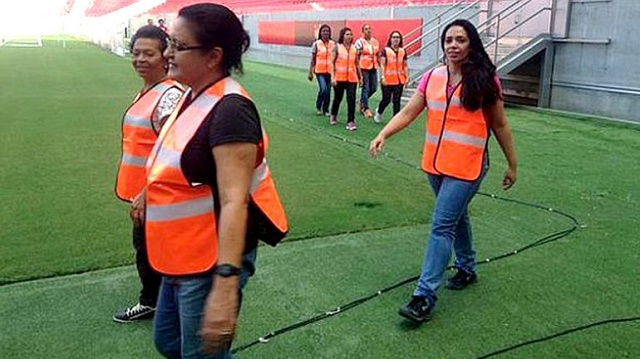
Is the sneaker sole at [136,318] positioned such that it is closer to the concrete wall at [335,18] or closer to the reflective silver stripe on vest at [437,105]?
the reflective silver stripe on vest at [437,105]

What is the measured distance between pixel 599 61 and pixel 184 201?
11717mm

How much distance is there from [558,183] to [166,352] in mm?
5555

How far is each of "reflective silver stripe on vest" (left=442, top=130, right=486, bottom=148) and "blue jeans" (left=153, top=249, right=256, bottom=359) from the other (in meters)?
1.84

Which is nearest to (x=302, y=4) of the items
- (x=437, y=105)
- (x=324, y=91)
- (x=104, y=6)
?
(x=324, y=91)

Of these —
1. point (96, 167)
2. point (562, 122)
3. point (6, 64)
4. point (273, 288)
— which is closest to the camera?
point (273, 288)

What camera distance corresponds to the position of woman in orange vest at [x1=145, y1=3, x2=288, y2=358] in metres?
1.90

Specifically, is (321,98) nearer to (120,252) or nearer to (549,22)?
(549,22)

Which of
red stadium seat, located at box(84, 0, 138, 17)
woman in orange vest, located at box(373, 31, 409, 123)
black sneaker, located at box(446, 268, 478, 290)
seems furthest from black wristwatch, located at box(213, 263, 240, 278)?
red stadium seat, located at box(84, 0, 138, 17)

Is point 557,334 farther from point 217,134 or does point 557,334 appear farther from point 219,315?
point 217,134

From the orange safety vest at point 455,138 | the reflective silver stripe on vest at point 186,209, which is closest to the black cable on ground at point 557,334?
the orange safety vest at point 455,138

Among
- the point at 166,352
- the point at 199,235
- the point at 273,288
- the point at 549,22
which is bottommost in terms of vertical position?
the point at 273,288

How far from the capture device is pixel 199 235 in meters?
2.04

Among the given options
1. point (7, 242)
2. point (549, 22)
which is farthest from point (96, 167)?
point (549, 22)

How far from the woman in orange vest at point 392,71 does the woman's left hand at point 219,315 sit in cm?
936
